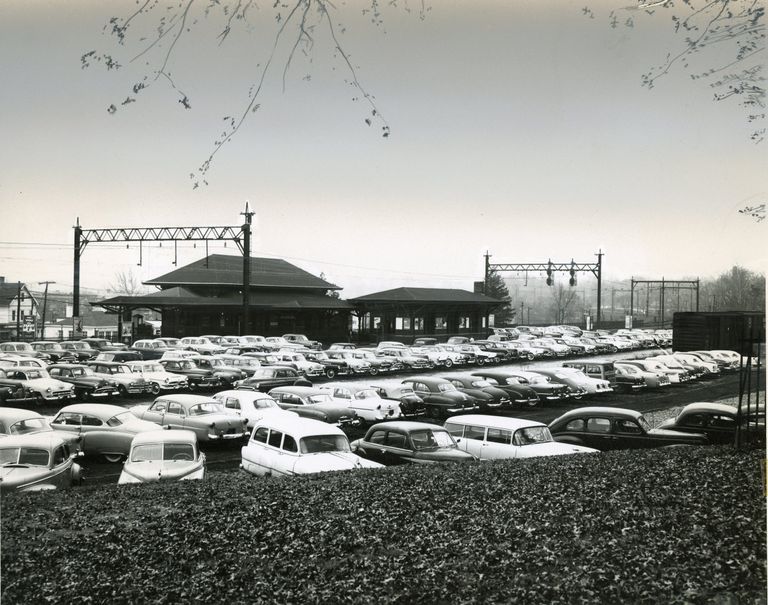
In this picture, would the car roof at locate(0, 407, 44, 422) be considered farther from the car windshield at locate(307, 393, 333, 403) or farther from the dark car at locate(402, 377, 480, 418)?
the dark car at locate(402, 377, 480, 418)

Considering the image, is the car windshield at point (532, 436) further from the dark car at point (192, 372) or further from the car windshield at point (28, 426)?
the car windshield at point (28, 426)

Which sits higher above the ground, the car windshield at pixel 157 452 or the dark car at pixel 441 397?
the dark car at pixel 441 397

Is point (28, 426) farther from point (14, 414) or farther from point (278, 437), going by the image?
point (278, 437)

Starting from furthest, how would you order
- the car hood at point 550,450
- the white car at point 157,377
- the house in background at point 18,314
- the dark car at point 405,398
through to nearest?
the dark car at point 405,398 < the car hood at point 550,450 < the white car at point 157,377 < the house in background at point 18,314

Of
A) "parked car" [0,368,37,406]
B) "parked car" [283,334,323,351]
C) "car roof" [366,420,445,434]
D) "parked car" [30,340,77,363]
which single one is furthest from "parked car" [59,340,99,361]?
"car roof" [366,420,445,434]

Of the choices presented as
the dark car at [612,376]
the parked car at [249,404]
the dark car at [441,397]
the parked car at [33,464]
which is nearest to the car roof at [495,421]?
the dark car at [441,397]

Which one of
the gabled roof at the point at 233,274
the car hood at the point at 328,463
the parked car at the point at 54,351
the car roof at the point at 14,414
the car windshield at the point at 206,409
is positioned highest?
the gabled roof at the point at 233,274

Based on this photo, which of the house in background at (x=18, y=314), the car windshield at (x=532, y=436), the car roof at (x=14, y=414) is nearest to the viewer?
the car roof at (x=14, y=414)

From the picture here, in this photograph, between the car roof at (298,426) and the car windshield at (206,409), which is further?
the car windshield at (206,409)
